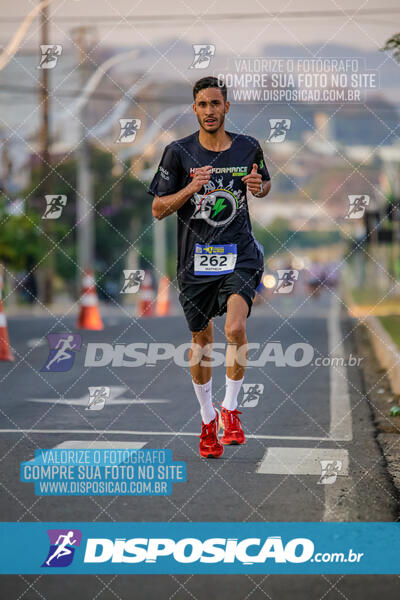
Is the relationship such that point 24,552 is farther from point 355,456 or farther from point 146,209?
point 146,209

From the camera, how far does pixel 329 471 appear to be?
5.46 meters

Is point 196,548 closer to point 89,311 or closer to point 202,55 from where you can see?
point 202,55

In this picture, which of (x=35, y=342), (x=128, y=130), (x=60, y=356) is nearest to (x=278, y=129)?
(x=128, y=130)

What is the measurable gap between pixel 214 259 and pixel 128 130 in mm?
1992

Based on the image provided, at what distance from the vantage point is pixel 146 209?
152 ft

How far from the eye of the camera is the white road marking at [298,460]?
552cm

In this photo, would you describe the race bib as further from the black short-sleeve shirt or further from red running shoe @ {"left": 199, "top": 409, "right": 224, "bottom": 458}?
red running shoe @ {"left": 199, "top": 409, "right": 224, "bottom": 458}

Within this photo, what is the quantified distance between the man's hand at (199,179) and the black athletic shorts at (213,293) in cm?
60

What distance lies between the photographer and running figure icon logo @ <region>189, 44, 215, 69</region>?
7.06 meters

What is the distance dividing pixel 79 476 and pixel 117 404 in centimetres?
299

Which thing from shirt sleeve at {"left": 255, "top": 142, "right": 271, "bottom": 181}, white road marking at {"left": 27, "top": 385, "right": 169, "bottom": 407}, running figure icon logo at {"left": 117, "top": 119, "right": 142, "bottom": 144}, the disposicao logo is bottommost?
white road marking at {"left": 27, "top": 385, "right": 169, "bottom": 407}

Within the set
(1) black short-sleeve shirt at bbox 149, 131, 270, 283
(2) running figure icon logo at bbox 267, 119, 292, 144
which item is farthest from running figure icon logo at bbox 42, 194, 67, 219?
(1) black short-sleeve shirt at bbox 149, 131, 270, 283

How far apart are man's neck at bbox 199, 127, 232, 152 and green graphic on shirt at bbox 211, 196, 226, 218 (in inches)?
10.7

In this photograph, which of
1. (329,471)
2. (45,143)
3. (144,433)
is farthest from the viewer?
(45,143)
